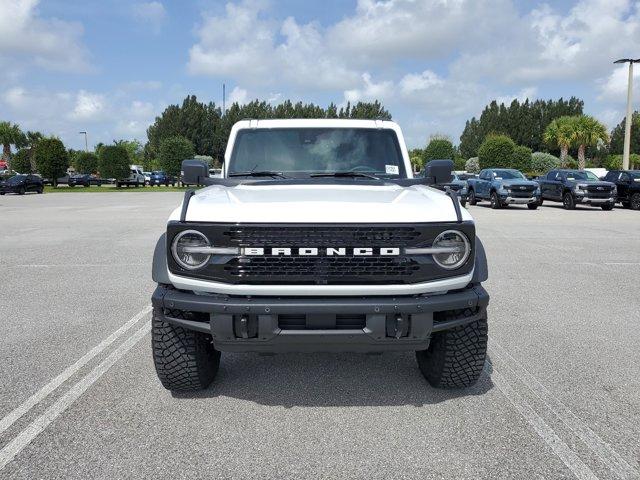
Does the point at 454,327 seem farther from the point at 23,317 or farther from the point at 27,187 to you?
the point at 27,187

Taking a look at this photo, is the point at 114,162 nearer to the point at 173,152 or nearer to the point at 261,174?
the point at 173,152

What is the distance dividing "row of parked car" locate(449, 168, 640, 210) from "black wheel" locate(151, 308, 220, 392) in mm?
19355

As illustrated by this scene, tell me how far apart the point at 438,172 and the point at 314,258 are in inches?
69.4

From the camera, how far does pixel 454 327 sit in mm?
3637

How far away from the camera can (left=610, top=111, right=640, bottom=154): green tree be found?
92.6 metres

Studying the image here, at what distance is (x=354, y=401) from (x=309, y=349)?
693 millimetres

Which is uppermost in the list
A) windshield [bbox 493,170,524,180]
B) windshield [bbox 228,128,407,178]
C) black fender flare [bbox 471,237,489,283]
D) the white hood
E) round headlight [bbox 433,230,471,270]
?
windshield [bbox 228,128,407,178]

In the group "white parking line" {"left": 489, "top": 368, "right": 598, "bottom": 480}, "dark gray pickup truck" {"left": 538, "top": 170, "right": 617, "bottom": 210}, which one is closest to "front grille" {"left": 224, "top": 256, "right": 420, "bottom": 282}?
"white parking line" {"left": 489, "top": 368, "right": 598, "bottom": 480}

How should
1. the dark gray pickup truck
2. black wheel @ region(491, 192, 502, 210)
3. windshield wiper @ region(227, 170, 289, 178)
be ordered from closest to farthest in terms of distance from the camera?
windshield wiper @ region(227, 170, 289, 178)
the dark gray pickup truck
black wheel @ region(491, 192, 502, 210)

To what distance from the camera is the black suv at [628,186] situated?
77.3 ft

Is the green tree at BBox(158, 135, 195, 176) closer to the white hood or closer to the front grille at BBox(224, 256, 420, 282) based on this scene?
the white hood

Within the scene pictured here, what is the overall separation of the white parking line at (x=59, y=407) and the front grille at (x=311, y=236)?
1.56m

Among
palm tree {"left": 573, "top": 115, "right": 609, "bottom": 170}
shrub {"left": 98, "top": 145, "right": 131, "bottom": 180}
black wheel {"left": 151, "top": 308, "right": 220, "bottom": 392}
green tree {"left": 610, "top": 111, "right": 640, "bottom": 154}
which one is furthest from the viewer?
green tree {"left": 610, "top": 111, "right": 640, "bottom": 154}

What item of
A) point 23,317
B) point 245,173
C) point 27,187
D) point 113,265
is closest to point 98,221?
point 113,265
